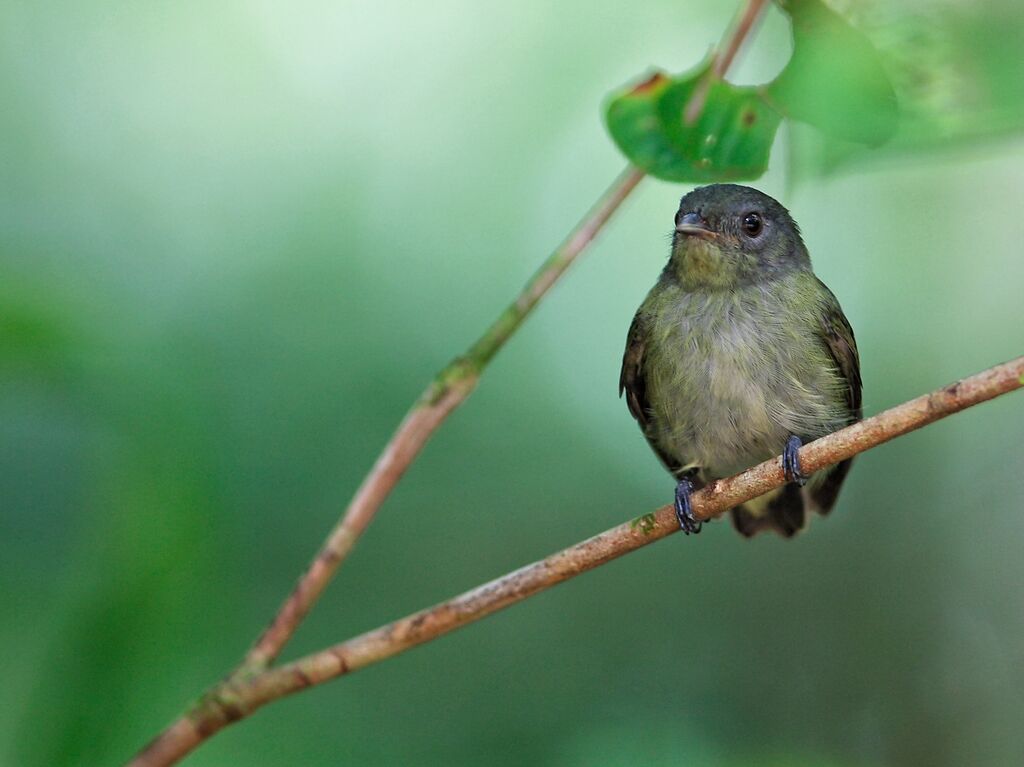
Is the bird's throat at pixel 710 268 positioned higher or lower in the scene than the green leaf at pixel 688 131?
lower

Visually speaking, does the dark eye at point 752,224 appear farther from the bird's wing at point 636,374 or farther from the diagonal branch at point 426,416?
the diagonal branch at point 426,416

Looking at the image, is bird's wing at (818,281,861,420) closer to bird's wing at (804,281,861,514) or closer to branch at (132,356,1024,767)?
bird's wing at (804,281,861,514)

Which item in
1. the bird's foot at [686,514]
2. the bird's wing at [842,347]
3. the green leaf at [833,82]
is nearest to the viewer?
the green leaf at [833,82]

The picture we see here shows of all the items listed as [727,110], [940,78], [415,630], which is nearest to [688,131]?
[727,110]

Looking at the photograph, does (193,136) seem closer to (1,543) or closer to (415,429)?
(1,543)

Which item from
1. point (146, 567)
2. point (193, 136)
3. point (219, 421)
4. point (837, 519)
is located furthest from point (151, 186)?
point (837, 519)

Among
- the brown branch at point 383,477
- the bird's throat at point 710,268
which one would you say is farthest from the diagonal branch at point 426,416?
the bird's throat at point 710,268
